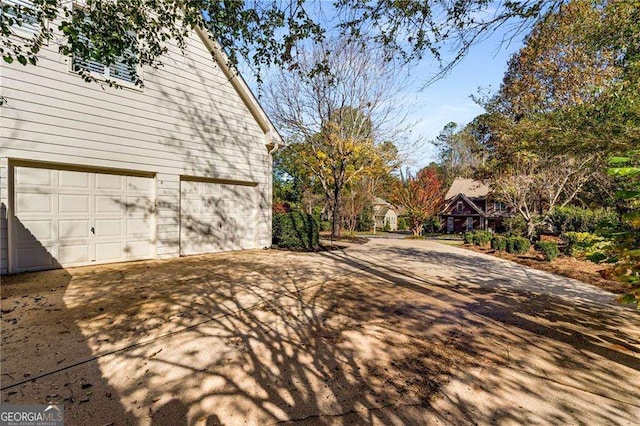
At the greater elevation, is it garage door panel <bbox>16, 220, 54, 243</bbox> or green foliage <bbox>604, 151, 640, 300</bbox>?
green foliage <bbox>604, 151, 640, 300</bbox>

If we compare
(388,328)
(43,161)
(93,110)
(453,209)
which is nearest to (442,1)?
(388,328)

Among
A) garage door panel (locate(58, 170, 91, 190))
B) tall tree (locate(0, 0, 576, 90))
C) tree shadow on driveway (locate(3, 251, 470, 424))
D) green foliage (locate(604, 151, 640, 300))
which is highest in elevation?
tall tree (locate(0, 0, 576, 90))

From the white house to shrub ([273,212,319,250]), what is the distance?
0.64 meters

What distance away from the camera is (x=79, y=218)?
6.25 meters

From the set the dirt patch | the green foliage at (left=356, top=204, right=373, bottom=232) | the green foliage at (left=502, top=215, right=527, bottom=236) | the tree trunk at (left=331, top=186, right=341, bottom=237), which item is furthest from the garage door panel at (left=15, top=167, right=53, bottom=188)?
the green foliage at (left=356, top=204, right=373, bottom=232)

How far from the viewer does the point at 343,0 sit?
3809 millimetres

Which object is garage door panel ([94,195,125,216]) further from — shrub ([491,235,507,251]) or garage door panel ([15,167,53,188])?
shrub ([491,235,507,251])

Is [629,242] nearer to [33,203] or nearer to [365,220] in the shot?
[33,203]

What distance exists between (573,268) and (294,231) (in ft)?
27.6

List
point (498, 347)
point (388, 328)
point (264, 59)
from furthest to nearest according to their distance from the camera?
point (264, 59) → point (388, 328) → point (498, 347)

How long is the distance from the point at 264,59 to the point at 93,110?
174 inches

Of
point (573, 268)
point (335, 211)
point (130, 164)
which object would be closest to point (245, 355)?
point (130, 164)

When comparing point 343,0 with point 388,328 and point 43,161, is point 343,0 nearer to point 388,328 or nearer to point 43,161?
point 388,328

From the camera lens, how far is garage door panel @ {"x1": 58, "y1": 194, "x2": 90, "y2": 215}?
6.02 metres
